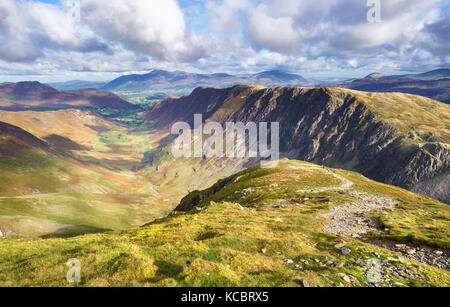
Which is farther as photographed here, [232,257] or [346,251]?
[346,251]

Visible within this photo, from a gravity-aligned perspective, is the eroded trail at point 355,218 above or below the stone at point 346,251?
below

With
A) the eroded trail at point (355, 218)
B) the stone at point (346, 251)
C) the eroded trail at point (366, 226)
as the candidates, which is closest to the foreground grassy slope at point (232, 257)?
the stone at point (346, 251)

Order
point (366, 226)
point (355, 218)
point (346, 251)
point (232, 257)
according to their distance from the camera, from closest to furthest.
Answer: point (232, 257) < point (346, 251) < point (366, 226) < point (355, 218)

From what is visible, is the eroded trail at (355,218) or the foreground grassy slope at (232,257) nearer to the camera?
the foreground grassy slope at (232,257)

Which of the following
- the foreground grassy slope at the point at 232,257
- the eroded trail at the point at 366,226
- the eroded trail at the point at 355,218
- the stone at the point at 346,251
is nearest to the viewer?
the foreground grassy slope at the point at 232,257

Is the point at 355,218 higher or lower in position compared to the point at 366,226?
lower

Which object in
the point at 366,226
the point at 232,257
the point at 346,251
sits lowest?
the point at 366,226

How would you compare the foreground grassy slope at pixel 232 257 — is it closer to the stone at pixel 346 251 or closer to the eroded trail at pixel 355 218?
the stone at pixel 346 251

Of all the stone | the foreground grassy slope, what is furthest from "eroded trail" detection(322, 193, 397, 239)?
the stone

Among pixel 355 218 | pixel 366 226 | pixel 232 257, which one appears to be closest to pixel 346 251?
pixel 232 257

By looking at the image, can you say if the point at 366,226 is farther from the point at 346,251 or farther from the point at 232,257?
the point at 232,257
